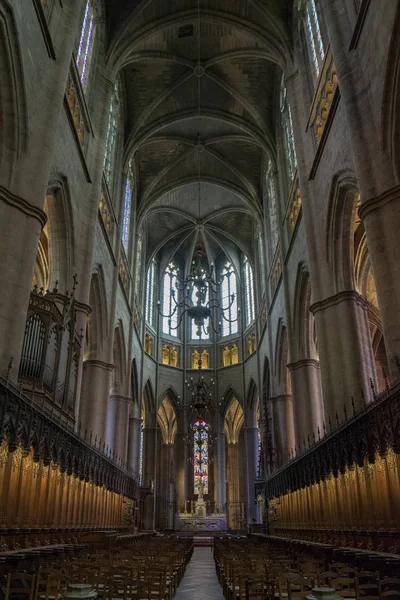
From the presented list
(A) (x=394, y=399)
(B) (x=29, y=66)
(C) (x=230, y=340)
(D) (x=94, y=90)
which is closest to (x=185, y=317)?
(C) (x=230, y=340)

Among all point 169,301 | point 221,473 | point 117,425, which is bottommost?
point 221,473

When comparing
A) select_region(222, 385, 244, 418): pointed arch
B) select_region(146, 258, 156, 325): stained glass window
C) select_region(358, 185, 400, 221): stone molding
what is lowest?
select_region(358, 185, 400, 221): stone molding

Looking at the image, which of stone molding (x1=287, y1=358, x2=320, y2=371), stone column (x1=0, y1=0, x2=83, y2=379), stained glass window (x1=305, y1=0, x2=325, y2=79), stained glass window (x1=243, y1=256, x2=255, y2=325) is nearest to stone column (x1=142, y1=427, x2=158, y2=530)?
stained glass window (x1=243, y1=256, x2=255, y2=325)

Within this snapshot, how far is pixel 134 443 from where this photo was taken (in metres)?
29.1

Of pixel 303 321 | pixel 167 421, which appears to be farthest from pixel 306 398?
pixel 167 421

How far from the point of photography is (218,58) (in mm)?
23359

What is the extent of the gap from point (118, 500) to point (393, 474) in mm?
14449

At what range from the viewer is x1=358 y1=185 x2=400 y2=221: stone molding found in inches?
428

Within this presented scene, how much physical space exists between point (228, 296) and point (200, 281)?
12505mm

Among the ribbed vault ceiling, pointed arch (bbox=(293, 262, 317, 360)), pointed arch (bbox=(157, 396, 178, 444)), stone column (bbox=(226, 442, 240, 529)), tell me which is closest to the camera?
pointed arch (bbox=(293, 262, 317, 360))

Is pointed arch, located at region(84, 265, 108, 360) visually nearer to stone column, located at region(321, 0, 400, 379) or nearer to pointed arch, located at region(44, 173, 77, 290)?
pointed arch, located at region(44, 173, 77, 290)

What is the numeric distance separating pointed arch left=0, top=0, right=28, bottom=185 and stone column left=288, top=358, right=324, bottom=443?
13.5 meters

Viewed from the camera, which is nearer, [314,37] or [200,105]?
[314,37]

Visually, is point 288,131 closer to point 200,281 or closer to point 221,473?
point 200,281
